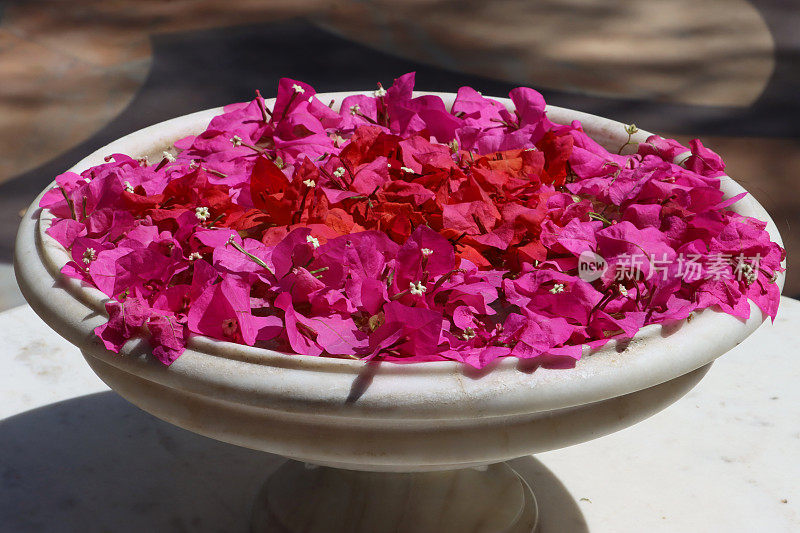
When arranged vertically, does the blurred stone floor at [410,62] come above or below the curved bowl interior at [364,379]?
below

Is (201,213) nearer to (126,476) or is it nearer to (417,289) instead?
(417,289)

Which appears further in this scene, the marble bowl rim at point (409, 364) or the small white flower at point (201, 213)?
the small white flower at point (201, 213)

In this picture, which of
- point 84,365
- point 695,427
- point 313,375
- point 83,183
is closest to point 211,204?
point 83,183

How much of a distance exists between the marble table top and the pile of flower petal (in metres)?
0.54

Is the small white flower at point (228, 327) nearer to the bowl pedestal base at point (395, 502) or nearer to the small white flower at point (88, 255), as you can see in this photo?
the small white flower at point (88, 255)

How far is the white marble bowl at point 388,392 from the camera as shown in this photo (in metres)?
0.90

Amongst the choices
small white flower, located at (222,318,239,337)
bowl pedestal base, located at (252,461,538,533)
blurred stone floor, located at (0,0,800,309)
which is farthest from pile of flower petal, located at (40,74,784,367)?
blurred stone floor, located at (0,0,800,309)

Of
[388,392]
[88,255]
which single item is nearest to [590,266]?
[388,392]

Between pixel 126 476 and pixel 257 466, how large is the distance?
8.4 inches

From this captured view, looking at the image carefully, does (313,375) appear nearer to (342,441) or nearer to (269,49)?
(342,441)

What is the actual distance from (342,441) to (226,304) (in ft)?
0.60

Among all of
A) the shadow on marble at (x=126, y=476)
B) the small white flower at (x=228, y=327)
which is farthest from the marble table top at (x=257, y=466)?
the small white flower at (x=228, y=327)

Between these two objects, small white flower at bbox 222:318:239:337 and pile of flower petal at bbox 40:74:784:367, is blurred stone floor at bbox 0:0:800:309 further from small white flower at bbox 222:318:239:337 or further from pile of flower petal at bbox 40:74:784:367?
small white flower at bbox 222:318:239:337

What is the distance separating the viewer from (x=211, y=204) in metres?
1.18
